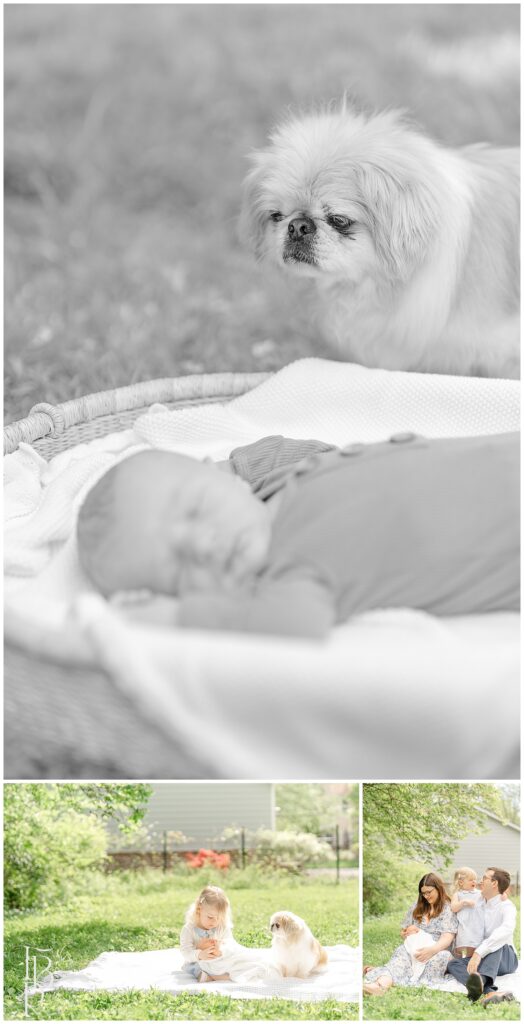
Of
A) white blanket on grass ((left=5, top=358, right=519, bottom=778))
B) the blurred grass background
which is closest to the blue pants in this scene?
white blanket on grass ((left=5, top=358, right=519, bottom=778))

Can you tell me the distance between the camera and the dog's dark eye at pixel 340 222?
184 centimetres

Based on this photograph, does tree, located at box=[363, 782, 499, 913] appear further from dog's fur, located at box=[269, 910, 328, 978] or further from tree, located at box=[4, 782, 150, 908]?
tree, located at box=[4, 782, 150, 908]

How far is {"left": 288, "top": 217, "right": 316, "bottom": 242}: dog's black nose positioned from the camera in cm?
185

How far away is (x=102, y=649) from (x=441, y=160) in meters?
1.24

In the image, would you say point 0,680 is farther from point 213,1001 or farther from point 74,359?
point 74,359

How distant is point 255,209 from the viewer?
1.98 m

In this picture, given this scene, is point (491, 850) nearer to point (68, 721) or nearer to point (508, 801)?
point (508, 801)

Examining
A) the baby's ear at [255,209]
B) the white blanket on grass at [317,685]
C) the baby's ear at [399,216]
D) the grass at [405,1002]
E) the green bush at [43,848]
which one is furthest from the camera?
the baby's ear at [255,209]

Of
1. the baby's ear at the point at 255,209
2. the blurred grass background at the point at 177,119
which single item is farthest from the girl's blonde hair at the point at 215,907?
the blurred grass background at the point at 177,119

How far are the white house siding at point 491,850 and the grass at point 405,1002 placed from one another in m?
0.08

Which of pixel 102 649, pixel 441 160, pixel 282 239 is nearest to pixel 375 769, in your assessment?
pixel 102 649

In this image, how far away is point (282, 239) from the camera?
1.89 meters

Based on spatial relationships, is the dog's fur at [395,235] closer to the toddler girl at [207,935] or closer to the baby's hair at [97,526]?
the baby's hair at [97,526]

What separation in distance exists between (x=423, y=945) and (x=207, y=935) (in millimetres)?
283
